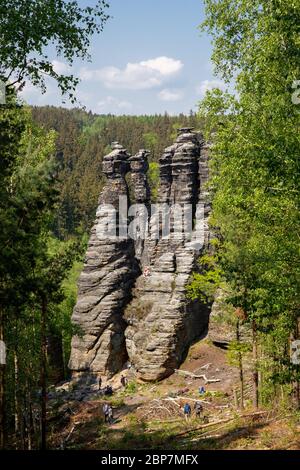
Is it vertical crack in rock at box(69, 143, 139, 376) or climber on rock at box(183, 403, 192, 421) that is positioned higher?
vertical crack in rock at box(69, 143, 139, 376)

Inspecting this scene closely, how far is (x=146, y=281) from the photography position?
131 ft

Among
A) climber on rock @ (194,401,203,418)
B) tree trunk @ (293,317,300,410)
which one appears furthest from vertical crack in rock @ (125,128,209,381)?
tree trunk @ (293,317,300,410)

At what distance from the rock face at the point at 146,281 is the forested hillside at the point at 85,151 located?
98.3 feet

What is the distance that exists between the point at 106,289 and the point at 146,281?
3656mm

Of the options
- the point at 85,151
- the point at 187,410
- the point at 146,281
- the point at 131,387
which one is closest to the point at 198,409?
the point at 187,410

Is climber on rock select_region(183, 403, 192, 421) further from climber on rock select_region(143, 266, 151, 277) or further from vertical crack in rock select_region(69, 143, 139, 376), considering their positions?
climber on rock select_region(143, 266, 151, 277)

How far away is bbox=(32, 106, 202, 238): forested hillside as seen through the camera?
100688 mm

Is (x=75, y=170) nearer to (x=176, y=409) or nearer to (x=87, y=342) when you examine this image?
(x=87, y=342)

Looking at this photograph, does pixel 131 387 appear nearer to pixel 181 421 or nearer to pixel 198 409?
pixel 181 421

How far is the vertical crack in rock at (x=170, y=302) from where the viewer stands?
3600 centimetres

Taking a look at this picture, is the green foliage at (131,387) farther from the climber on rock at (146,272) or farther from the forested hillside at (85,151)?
the forested hillside at (85,151)

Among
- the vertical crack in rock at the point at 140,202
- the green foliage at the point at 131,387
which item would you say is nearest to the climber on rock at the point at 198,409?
the green foliage at the point at 131,387

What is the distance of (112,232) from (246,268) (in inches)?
926
